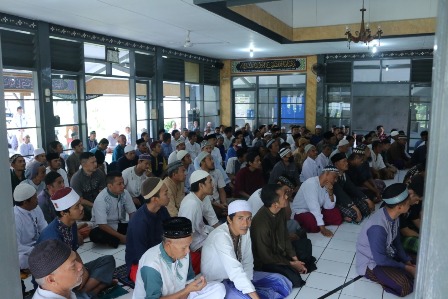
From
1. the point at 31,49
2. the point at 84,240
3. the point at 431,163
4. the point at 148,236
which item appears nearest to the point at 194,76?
the point at 31,49

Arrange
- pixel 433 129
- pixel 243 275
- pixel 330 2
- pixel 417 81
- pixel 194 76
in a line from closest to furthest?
pixel 433 129 → pixel 243 275 → pixel 330 2 → pixel 417 81 → pixel 194 76

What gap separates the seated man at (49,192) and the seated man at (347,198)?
3.58m

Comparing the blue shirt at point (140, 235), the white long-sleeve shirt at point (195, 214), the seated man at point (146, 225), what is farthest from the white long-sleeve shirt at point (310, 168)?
the blue shirt at point (140, 235)

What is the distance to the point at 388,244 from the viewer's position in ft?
11.2

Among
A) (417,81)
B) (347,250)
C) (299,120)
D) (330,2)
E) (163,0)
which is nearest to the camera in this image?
(347,250)

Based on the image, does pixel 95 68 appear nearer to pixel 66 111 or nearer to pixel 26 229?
pixel 66 111

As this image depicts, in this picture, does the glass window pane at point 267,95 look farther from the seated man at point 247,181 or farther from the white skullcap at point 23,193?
the white skullcap at point 23,193

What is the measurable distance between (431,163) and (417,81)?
1128 cm

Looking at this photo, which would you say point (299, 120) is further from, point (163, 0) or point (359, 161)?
A: point (163, 0)

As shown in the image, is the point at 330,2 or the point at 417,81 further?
the point at 417,81

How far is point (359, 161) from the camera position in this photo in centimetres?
627

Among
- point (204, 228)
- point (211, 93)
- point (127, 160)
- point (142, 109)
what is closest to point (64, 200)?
point (204, 228)

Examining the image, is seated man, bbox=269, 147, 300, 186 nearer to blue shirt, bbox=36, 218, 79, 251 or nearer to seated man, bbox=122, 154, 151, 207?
seated man, bbox=122, 154, 151, 207

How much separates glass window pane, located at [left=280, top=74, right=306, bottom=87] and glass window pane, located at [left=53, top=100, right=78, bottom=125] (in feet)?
22.4
